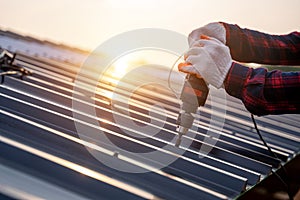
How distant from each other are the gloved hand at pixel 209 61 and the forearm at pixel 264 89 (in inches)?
3.1

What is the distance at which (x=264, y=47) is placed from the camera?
286 centimetres

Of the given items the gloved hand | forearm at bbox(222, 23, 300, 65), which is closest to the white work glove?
the gloved hand

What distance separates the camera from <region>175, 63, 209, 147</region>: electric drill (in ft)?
7.29

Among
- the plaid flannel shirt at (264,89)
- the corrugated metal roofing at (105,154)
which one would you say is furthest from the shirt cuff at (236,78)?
the corrugated metal roofing at (105,154)

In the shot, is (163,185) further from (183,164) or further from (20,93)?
(20,93)

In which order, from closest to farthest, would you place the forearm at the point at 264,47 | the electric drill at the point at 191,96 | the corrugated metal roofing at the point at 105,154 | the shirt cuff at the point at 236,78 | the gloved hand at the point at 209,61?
the corrugated metal roofing at the point at 105,154 → the gloved hand at the point at 209,61 → the shirt cuff at the point at 236,78 → the electric drill at the point at 191,96 → the forearm at the point at 264,47

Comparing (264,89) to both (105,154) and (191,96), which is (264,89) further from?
(105,154)

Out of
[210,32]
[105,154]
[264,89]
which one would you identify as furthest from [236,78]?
[105,154]

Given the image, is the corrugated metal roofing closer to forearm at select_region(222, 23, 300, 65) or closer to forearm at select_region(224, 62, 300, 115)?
forearm at select_region(224, 62, 300, 115)

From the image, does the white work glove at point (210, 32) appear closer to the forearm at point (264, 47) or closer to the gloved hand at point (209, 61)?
the gloved hand at point (209, 61)

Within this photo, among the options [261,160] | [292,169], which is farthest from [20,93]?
[292,169]

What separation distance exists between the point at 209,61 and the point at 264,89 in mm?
375

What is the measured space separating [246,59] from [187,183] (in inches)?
42.1

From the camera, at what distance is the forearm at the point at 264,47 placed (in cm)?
272
